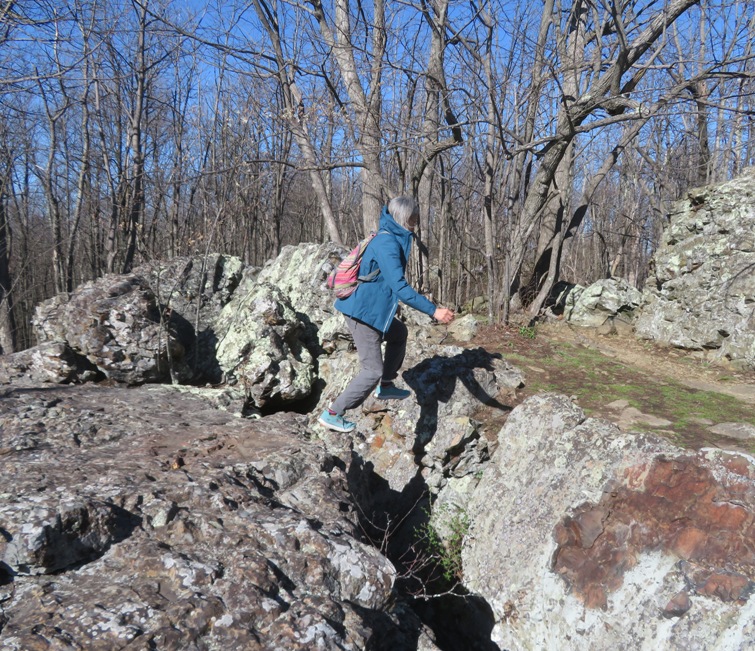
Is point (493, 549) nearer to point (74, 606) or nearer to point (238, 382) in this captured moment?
point (74, 606)

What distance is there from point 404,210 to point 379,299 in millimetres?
691

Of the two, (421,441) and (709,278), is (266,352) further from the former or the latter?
(709,278)

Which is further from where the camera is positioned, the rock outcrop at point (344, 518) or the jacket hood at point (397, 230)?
the jacket hood at point (397, 230)

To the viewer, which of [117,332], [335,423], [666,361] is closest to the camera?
[335,423]

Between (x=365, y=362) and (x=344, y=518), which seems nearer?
(x=344, y=518)

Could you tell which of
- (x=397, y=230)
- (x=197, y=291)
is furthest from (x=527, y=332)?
(x=197, y=291)

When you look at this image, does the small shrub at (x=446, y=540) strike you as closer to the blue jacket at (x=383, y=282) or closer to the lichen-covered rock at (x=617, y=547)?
the lichen-covered rock at (x=617, y=547)

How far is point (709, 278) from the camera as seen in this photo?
7633 millimetres

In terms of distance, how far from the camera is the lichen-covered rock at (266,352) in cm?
569

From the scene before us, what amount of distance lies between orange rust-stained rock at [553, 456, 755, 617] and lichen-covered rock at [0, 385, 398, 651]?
3.84 feet

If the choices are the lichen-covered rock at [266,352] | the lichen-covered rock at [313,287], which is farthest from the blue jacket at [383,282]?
the lichen-covered rock at [313,287]

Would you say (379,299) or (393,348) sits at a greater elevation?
(379,299)

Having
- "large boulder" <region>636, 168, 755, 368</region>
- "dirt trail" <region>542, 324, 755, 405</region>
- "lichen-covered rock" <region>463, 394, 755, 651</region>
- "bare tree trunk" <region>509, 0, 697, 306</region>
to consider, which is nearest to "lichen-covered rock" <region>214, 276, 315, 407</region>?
"lichen-covered rock" <region>463, 394, 755, 651</region>

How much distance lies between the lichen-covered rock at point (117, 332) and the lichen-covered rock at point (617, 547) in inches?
158
